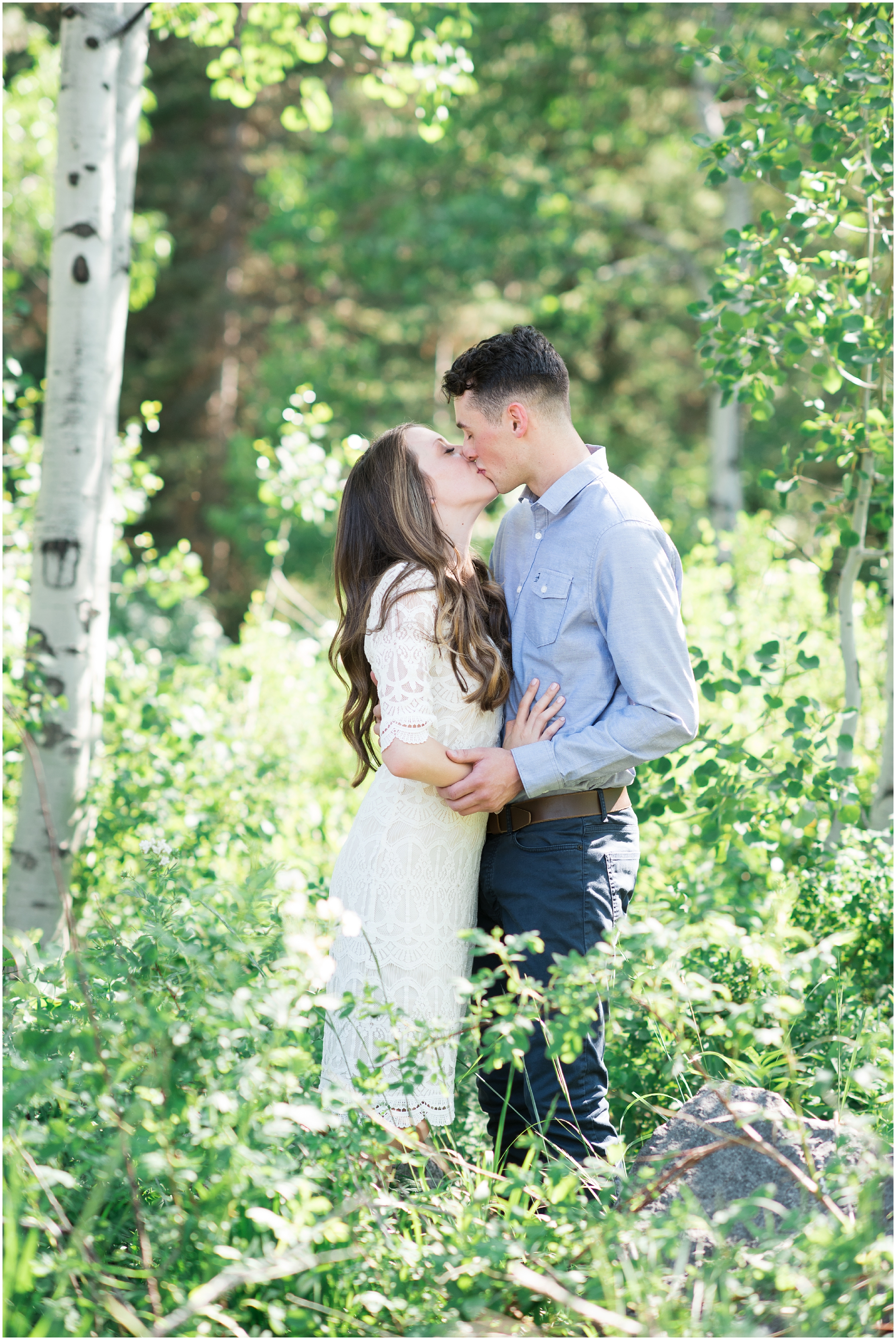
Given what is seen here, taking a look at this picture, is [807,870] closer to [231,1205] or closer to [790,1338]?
[790,1338]

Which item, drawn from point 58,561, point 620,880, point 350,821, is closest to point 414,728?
point 620,880

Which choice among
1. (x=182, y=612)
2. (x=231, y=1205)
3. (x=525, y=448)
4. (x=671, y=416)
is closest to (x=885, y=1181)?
(x=231, y=1205)

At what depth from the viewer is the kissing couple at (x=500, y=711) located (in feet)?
8.00

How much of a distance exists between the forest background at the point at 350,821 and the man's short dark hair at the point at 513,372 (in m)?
0.92

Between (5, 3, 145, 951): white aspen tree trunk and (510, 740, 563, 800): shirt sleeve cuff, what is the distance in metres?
2.07

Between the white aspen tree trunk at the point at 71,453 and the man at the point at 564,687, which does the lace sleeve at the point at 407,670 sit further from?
the white aspen tree trunk at the point at 71,453

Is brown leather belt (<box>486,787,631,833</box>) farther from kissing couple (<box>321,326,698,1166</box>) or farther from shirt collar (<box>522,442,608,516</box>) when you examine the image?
shirt collar (<box>522,442,608,516</box>)

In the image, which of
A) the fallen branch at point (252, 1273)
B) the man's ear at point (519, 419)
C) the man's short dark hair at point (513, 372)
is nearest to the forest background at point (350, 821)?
the fallen branch at point (252, 1273)

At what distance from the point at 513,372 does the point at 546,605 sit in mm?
607

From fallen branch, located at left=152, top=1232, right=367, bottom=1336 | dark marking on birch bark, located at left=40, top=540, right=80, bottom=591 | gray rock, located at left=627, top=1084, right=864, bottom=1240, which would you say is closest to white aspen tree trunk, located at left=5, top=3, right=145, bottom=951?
dark marking on birch bark, located at left=40, top=540, right=80, bottom=591

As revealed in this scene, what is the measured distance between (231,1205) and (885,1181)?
1.22 metres

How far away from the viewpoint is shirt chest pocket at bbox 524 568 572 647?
2592mm

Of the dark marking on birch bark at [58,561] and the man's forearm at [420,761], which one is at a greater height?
the dark marking on birch bark at [58,561]

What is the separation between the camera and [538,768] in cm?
245
